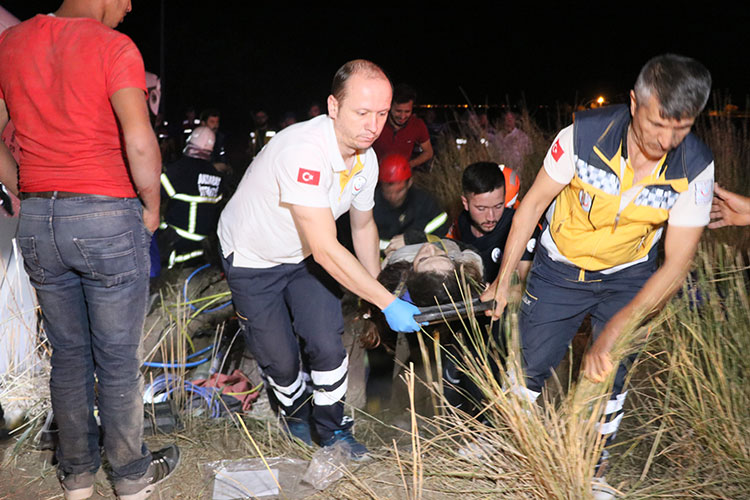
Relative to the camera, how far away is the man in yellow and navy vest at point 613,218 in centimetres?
208

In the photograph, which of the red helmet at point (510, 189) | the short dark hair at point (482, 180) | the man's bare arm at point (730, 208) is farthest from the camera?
the red helmet at point (510, 189)

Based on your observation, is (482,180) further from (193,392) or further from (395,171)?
(193,392)

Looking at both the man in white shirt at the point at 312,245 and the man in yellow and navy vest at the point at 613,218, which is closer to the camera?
the man in yellow and navy vest at the point at 613,218

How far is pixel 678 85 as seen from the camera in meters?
2.01

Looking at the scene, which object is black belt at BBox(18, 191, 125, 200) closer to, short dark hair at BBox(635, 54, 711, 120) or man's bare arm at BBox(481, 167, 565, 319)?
man's bare arm at BBox(481, 167, 565, 319)

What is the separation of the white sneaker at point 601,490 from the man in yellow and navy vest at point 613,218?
29 cm

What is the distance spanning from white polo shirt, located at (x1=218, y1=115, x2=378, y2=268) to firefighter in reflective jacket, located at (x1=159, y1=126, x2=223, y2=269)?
2693mm

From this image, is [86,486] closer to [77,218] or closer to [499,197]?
[77,218]

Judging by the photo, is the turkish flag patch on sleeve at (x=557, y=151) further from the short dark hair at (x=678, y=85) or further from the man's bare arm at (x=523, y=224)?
the short dark hair at (x=678, y=85)

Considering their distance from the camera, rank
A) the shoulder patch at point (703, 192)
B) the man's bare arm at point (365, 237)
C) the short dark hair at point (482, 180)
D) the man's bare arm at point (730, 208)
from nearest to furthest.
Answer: the shoulder patch at point (703, 192)
the man's bare arm at point (730, 208)
the man's bare arm at point (365, 237)
the short dark hair at point (482, 180)

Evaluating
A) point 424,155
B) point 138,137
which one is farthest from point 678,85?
point 424,155

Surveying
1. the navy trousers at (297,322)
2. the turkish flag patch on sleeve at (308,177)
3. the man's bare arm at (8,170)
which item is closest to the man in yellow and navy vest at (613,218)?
the navy trousers at (297,322)

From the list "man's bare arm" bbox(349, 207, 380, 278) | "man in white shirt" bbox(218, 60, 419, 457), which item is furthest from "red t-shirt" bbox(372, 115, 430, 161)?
"man in white shirt" bbox(218, 60, 419, 457)

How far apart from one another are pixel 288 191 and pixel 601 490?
154 cm
